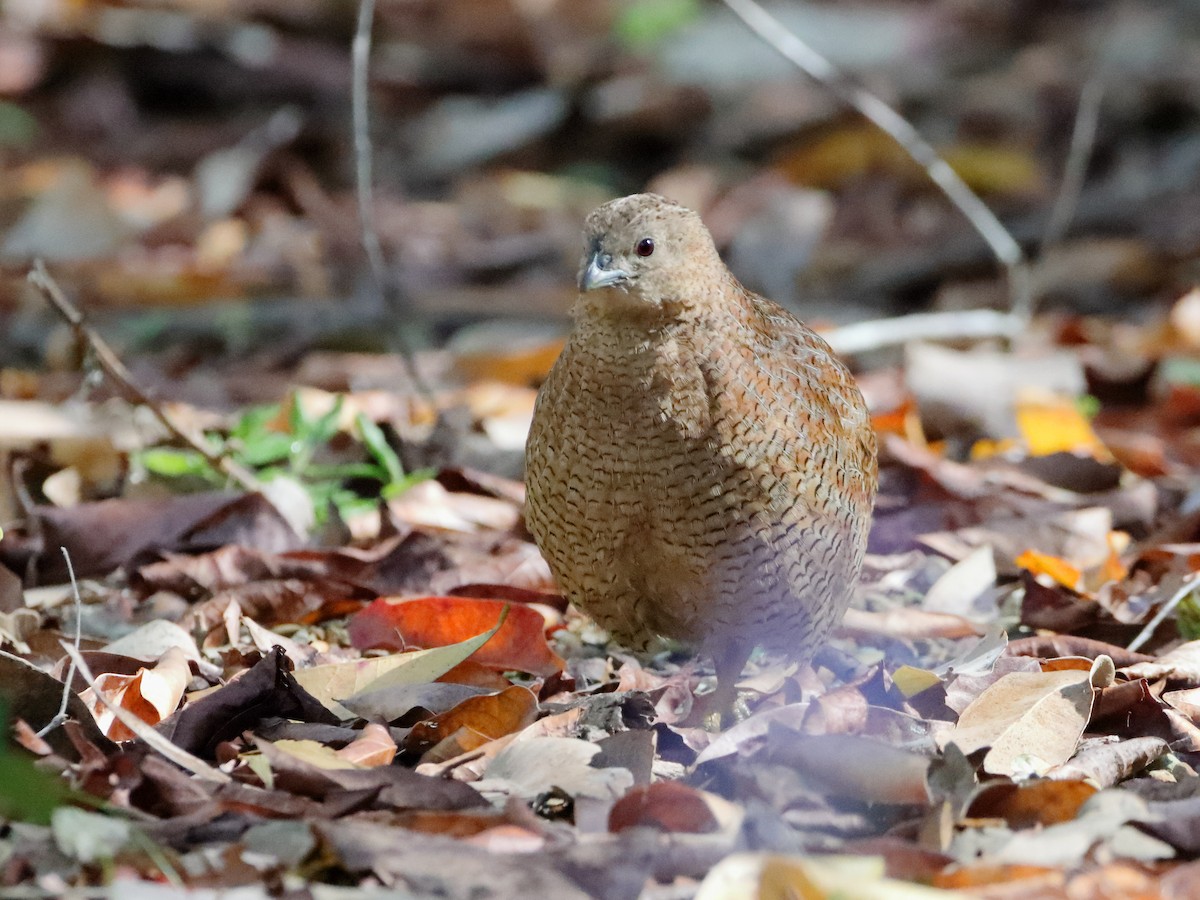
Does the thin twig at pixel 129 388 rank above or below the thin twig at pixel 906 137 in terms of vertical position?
below

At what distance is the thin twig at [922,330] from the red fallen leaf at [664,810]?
12.9ft

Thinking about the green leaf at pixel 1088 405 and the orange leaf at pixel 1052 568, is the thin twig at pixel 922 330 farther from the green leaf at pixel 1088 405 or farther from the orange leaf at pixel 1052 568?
the orange leaf at pixel 1052 568

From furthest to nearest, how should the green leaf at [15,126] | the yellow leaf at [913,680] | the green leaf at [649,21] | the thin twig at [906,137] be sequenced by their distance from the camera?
Result: 1. the green leaf at [649,21]
2. the green leaf at [15,126]
3. the thin twig at [906,137]
4. the yellow leaf at [913,680]

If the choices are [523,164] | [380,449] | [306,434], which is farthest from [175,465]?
[523,164]

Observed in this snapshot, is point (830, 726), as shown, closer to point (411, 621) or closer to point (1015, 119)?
point (411, 621)

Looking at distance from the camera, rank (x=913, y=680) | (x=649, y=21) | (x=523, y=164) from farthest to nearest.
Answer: (x=649, y=21) < (x=523, y=164) < (x=913, y=680)

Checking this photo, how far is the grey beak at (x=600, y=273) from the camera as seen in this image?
3.58 meters

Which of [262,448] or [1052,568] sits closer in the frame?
[1052,568]

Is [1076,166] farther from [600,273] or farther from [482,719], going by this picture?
[482,719]

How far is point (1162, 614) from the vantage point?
4.13 meters

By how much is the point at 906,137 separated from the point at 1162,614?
10.4 feet

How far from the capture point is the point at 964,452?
19.5 feet

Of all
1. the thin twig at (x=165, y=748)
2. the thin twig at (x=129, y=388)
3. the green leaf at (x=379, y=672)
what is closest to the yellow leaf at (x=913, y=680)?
the green leaf at (x=379, y=672)

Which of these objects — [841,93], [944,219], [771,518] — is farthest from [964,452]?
[944,219]
